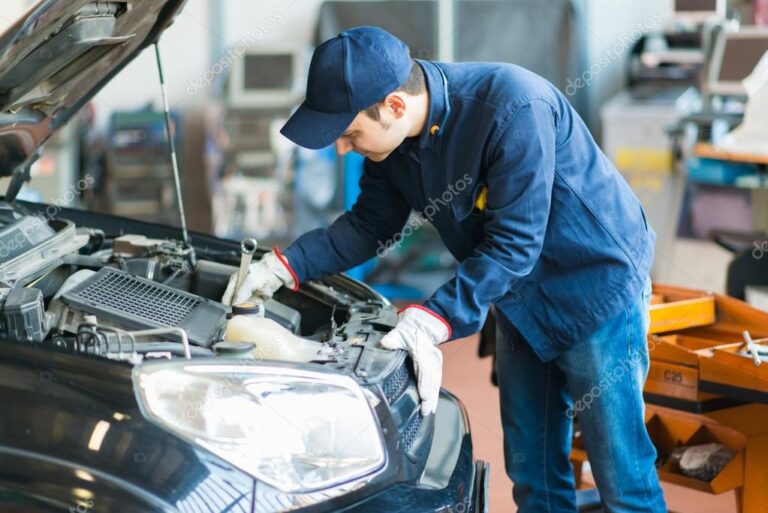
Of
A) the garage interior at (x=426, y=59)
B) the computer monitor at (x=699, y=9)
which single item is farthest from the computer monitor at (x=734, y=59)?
the computer monitor at (x=699, y=9)

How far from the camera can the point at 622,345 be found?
2037mm

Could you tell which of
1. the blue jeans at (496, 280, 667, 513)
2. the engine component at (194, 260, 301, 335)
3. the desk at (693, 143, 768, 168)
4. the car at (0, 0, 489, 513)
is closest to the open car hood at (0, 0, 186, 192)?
the car at (0, 0, 489, 513)

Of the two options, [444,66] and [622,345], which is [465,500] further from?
[444,66]

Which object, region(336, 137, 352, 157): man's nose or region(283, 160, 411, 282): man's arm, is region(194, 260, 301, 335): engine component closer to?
region(283, 160, 411, 282): man's arm

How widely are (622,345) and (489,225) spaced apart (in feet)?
1.40

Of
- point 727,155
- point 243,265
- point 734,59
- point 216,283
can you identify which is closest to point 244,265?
point 243,265

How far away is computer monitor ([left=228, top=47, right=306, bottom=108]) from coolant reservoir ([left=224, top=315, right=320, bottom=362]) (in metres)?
4.33

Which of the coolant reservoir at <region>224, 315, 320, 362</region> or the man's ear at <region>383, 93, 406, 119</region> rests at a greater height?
the man's ear at <region>383, 93, 406, 119</region>

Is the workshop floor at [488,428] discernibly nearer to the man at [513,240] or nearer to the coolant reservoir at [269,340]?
the man at [513,240]

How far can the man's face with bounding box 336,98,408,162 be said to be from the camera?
72.7 inches

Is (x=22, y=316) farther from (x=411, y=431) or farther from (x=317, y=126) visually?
(x=411, y=431)

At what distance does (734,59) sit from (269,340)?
152 inches

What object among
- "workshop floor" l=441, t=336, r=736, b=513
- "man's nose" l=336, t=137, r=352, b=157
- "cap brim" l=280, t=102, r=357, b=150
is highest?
"cap brim" l=280, t=102, r=357, b=150

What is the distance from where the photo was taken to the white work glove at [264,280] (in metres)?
2.15
